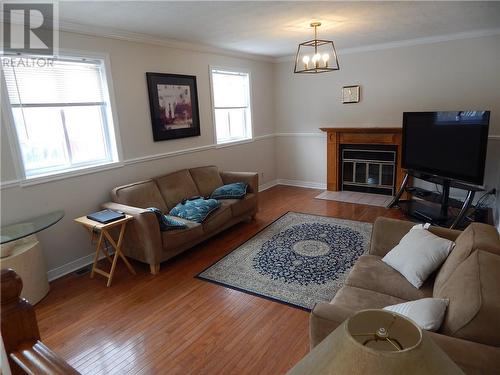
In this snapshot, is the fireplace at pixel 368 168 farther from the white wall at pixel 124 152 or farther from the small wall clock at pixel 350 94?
the white wall at pixel 124 152

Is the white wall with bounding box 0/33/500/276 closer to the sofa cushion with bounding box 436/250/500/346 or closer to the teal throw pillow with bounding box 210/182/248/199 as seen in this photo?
the teal throw pillow with bounding box 210/182/248/199

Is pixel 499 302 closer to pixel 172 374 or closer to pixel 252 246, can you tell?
pixel 172 374

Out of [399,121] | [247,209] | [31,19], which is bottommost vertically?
[247,209]

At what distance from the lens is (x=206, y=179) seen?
174 inches

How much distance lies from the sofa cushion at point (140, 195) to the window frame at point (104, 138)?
12.4 inches

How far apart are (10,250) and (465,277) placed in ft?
10.6

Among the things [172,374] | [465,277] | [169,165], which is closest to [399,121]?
[169,165]

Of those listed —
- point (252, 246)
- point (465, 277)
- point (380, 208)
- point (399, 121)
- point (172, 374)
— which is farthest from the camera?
point (399, 121)

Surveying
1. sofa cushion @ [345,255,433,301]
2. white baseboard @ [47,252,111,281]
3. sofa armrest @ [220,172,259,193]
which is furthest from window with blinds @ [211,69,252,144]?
sofa cushion @ [345,255,433,301]

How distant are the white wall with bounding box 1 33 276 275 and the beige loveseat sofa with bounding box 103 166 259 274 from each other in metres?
0.21

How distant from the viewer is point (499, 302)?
3.92ft

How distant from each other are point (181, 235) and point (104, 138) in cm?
144

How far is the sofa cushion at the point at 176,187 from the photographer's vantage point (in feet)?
12.8

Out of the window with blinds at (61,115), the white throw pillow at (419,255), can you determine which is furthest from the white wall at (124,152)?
the white throw pillow at (419,255)
